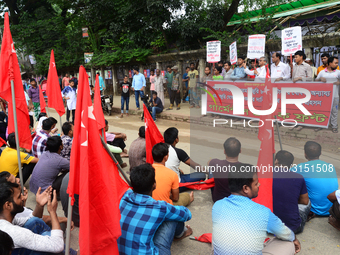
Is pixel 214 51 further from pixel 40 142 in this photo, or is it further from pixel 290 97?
pixel 40 142

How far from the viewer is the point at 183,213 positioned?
272cm

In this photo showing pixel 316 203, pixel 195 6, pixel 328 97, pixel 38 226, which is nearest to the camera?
pixel 38 226

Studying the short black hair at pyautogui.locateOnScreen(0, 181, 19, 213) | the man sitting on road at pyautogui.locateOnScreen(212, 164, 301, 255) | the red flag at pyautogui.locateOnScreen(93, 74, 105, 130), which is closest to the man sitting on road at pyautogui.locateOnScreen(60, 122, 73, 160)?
Result: the red flag at pyautogui.locateOnScreen(93, 74, 105, 130)

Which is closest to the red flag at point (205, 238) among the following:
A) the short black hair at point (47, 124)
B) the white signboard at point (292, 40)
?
the short black hair at point (47, 124)

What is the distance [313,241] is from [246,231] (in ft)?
4.97

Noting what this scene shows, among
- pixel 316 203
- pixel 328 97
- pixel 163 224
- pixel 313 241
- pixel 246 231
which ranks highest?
pixel 328 97

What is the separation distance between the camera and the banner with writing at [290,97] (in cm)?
661

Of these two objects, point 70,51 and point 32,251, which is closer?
point 32,251

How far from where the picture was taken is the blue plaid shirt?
96.6 inches

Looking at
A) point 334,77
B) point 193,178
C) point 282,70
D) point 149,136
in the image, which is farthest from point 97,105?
point 282,70

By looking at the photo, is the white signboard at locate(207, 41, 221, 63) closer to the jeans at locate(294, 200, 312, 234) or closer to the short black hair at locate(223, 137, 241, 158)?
the short black hair at locate(223, 137, 241, 158)

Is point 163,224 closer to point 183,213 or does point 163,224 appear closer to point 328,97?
point 183,213

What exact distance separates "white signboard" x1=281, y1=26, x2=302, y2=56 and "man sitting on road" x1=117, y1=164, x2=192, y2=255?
6080mm

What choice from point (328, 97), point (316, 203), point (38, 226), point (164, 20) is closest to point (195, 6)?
point (164, 20)
